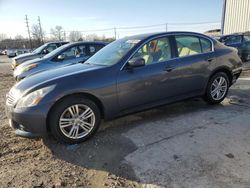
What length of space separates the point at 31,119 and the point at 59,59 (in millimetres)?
5587

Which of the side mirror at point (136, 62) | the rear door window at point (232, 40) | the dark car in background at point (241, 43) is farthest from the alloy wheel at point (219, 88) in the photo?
the rear door window at point (232, 40)

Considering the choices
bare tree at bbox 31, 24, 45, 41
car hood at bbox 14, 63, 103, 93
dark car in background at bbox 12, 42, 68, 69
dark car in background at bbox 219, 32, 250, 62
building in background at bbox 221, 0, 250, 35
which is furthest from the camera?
bare tree at bbox 31, 24, 45, 41

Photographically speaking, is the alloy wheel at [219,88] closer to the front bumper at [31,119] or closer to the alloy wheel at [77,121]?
the alloy wheel at [77,121]

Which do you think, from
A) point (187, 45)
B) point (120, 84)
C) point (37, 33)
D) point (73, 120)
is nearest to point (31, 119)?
point (73, 120)

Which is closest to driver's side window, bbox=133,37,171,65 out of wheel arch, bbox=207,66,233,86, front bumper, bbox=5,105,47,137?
wheel arch, bbox=207,66,233,86

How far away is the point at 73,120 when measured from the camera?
3879 millimetres

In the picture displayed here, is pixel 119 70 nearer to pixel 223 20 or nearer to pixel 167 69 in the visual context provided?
pixel 167 69

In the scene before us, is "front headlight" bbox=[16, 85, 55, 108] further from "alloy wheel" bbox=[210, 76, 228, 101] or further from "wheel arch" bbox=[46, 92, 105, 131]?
"alloy wheel" bbox=[210, 76, 228, 101]

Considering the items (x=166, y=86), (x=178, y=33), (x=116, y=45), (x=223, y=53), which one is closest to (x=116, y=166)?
(x=166, y=86)

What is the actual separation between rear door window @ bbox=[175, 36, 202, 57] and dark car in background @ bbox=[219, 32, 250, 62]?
9.12m

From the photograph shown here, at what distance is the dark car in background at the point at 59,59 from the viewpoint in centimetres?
856

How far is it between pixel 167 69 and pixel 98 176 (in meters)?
2.38

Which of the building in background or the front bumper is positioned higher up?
the building in background

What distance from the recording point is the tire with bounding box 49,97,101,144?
147 inches
